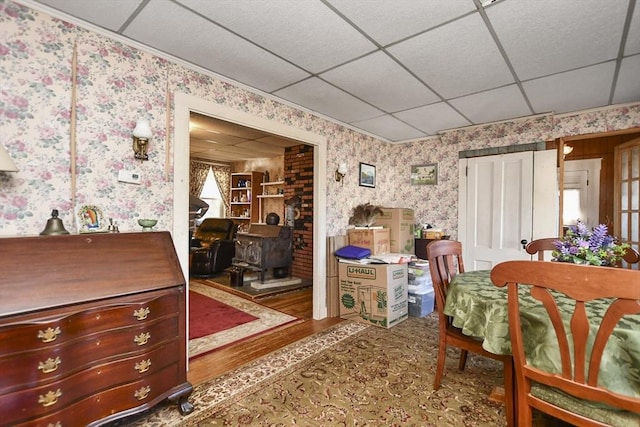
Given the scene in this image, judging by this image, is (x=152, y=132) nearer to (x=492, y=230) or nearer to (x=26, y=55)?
(x=26, y=55)

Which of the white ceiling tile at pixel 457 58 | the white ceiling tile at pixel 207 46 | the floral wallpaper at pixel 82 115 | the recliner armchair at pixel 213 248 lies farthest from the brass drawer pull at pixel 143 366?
the recliner armchair at pixel 213 248

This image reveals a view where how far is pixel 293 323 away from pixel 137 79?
272 cm

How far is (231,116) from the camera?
2674 mm

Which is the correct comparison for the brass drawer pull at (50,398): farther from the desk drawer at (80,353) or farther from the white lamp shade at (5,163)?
the white lamp shade at (5,163)

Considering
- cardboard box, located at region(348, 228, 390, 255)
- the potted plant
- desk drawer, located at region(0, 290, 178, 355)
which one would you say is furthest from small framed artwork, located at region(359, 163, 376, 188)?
desk drawer, located at region(0, 290, 178, 355)

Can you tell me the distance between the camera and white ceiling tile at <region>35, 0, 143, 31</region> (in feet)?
5.61

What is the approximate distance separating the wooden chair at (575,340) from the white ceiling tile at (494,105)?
2.33m

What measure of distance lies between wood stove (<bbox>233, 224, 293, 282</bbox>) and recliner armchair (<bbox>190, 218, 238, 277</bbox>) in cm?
65

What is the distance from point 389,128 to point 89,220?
3511mm

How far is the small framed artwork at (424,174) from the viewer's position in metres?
4.46

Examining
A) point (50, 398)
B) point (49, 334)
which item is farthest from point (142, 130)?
point (50, 398)

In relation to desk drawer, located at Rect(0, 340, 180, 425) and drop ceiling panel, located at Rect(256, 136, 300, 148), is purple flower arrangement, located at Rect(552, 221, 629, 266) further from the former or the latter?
drop ceiling panel, located at Rect(256, 136, 300, 148)

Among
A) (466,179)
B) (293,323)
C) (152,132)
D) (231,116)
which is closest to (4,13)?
(152,132)

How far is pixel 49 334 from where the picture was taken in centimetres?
135
